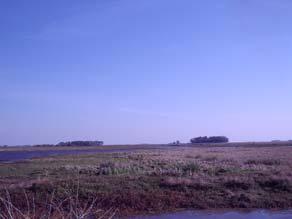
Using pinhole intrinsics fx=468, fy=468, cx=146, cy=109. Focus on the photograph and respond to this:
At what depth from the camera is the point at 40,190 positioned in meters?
24.9

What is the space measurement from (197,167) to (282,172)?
7070 millimetres

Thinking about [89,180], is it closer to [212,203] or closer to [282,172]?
[212,203]

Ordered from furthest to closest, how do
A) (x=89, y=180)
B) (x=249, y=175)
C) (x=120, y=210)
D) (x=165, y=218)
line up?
(x=249, y=175) < (x=89, y=180) < (x=120, y=210) < (x=165, y=218)

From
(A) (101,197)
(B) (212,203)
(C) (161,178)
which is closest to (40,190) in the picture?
(A) (101,197)

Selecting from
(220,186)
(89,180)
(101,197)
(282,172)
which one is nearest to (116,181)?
(89,180)

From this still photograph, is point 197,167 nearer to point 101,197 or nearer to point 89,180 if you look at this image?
point 89,180

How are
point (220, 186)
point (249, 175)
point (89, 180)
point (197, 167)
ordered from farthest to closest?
point (197, 167) < point (249, 175) < point (89, 180) < point (220, 186)

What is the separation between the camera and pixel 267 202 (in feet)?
76.0

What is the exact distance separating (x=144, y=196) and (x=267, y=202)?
20.2ft

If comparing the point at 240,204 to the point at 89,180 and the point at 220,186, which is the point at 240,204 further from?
the point at 89,180

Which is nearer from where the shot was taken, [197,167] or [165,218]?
[165,218]

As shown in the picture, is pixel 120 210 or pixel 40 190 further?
pixel 40 190

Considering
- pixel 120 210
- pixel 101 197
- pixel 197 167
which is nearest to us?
pixel 120 210

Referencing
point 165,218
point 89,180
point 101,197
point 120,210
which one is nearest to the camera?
point 165,218
